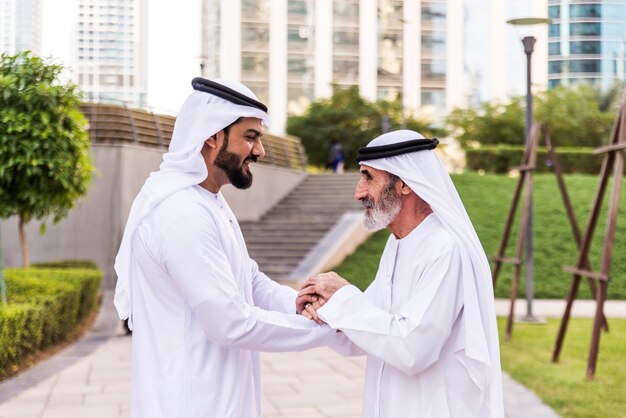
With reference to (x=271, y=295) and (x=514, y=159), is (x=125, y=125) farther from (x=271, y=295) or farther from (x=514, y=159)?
(x=271, y=295)

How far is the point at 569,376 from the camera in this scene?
25.2 feet

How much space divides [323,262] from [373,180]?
1431cm

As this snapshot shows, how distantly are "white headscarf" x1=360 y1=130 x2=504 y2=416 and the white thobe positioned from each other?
1.78 feet

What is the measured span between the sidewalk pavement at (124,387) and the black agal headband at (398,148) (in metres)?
3.85

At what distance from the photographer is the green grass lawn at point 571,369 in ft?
21.5

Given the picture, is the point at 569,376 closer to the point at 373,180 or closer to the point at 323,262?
the point at 373,180

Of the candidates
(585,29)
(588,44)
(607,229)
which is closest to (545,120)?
(607,229)

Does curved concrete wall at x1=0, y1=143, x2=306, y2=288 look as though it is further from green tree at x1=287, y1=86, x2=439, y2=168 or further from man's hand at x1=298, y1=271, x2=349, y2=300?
green tree at x1=287, y1=86, x2=439, y2=168

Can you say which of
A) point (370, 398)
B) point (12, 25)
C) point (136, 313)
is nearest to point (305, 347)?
point (370, 398)

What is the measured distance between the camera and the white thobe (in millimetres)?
2584

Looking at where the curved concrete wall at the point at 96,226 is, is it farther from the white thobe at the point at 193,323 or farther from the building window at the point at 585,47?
the building window at the point at 585,47

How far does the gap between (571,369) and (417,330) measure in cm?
617

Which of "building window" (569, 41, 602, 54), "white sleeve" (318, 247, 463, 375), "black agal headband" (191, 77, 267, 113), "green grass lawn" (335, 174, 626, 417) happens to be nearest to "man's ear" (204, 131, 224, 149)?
"black agal headband" (191, 77, 267, 113)

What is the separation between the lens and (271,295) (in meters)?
3.35
